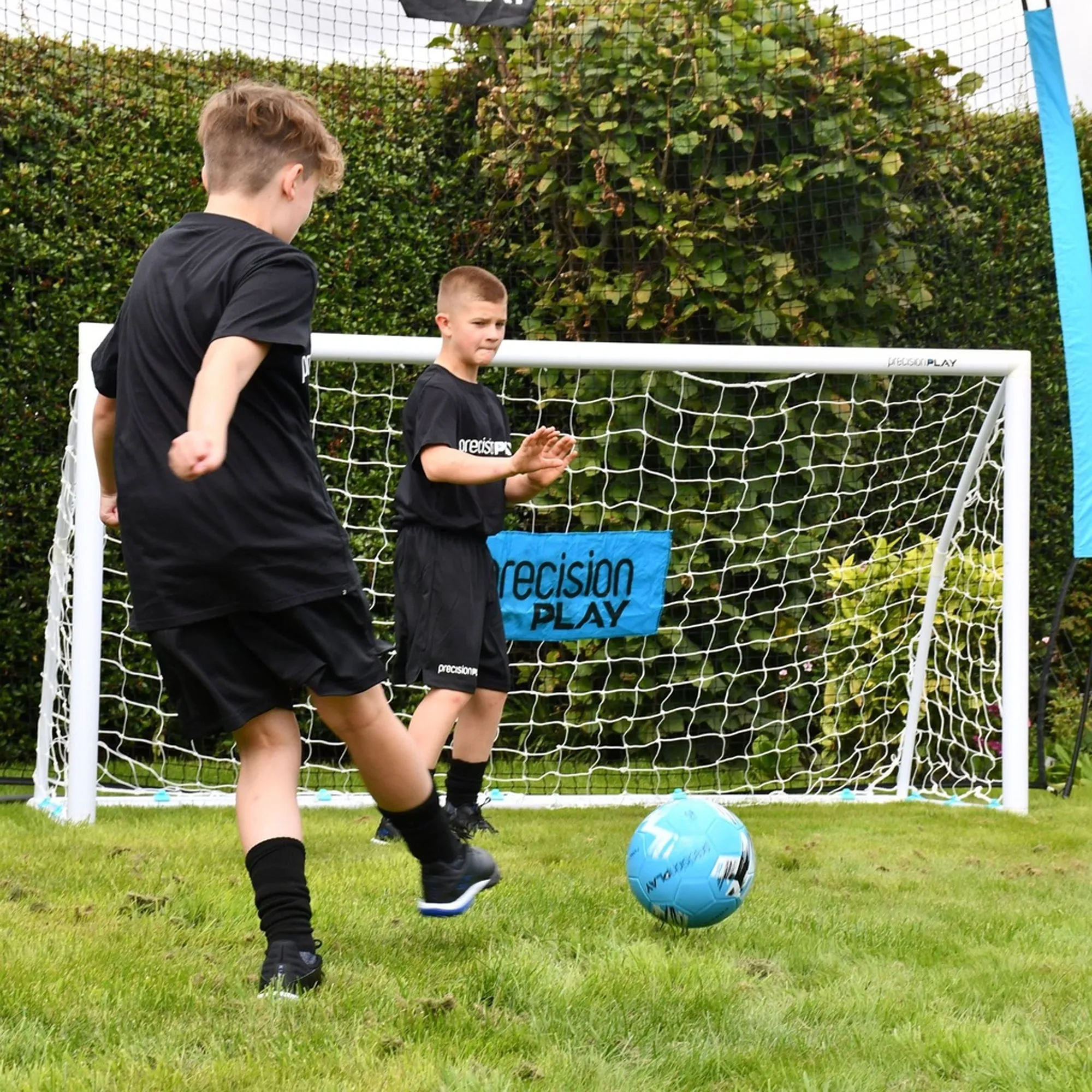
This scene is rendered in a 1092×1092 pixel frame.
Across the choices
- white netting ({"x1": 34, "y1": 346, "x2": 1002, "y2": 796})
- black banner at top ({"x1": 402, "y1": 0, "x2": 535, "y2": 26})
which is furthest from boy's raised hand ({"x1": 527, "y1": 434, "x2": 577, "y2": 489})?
black banner at top ({"x1": 402, "y1": 0, "x2": 535, "y2": 26})

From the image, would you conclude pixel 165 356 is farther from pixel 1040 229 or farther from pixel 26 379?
pixel 1040 229

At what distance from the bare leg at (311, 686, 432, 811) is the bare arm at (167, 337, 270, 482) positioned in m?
0.50

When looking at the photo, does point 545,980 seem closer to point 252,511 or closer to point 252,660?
point 252,660

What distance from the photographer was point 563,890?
10.1 ft

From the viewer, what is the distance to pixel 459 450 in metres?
3.61

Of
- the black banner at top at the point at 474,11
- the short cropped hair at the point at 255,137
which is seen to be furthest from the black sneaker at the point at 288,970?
the black banner at top at the point at 474,11

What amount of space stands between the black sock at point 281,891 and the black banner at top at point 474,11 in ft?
14.0

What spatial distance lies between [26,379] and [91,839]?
7.98ft

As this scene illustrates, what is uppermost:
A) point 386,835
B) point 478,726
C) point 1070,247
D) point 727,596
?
point 1070,247

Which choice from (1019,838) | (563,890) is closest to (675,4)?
(1019,838)

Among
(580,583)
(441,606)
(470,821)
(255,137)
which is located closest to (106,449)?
(255,137)

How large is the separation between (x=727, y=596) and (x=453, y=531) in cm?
193

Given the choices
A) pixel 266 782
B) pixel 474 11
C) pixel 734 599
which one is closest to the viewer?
pixel 266 782

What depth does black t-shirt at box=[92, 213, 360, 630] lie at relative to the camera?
2.13 metres
